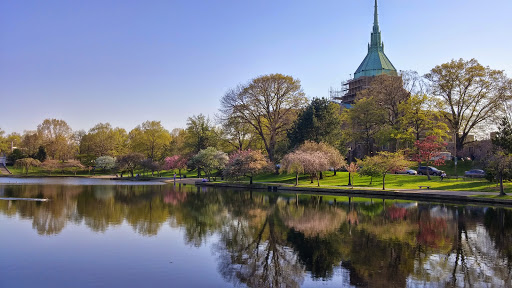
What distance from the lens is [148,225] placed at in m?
22.2

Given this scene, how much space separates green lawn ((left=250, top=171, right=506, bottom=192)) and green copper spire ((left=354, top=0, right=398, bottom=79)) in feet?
123

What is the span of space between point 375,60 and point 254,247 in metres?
80.7

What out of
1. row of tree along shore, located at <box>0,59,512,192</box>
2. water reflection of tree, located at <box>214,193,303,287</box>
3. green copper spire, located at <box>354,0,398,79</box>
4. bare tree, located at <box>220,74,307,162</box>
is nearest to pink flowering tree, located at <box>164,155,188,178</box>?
row of tree along shore, located at <box>0,59,512,192</box>

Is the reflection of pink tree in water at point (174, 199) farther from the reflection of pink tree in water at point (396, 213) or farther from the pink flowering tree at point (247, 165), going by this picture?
the reflection of pink tree in water at point (396, 213)

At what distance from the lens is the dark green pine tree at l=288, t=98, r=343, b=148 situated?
181 ft

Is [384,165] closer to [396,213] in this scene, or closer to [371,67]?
[396,213]

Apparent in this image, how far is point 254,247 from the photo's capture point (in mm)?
16922

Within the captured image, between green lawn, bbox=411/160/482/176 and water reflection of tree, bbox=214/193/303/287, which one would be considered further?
green lawn, bbox=411/160/482/176

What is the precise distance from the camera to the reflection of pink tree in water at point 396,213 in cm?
2503

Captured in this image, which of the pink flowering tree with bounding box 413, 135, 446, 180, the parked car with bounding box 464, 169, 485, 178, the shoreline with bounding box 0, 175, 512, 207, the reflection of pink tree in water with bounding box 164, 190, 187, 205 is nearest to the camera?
the shoreline with bounding box 0, 175, 512, 207

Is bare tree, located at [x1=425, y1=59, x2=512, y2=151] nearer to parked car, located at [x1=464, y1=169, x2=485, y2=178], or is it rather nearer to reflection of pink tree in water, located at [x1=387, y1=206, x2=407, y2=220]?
parked car, located at [x1=464, y1=169, x2=485, y2=178]

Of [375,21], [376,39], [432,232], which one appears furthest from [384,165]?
[375,21]

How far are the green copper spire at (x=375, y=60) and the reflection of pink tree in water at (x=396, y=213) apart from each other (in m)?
61.8

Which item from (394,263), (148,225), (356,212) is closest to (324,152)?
(356,212)
